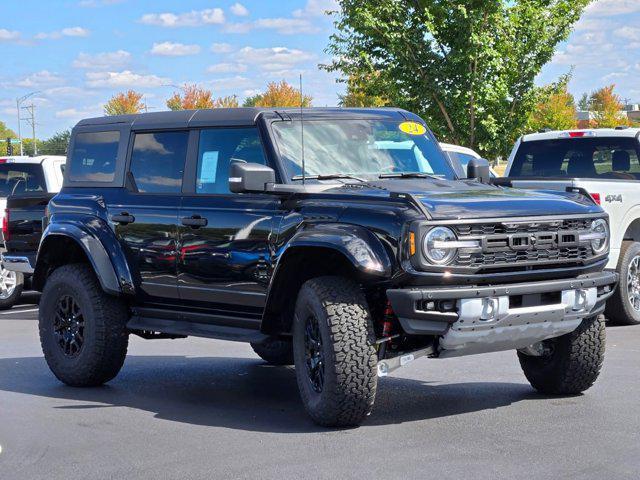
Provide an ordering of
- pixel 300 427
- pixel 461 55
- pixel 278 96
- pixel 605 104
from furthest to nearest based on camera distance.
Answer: pixel 605 104 < pixel 278 96 < pixel 461 55 < pixel 300 427

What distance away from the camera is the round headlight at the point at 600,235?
24.2 feet

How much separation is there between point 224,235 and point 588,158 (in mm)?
6419

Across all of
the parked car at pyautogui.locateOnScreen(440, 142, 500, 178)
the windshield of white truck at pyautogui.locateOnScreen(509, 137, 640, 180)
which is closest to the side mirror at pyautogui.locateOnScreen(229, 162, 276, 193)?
the windshield of white truck at pyautogui.locateOnScreen(509, 137, 640, 180)

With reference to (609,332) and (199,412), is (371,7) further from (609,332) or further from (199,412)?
(199,412)

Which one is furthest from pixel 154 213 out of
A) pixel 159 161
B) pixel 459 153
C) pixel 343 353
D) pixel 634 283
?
pixel 459 153

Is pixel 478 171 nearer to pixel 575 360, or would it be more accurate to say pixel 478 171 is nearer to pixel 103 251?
pixel 575 360

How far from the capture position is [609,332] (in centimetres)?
1195

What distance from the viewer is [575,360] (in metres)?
7.77

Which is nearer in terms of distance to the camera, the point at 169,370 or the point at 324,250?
the point at 324,250

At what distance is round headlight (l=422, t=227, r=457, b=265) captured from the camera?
666cm

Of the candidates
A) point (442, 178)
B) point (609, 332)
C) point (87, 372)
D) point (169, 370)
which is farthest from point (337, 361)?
point (609, 332)

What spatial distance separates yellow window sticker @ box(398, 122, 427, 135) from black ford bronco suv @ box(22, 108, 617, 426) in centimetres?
2

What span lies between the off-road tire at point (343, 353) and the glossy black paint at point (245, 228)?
0.20 metres

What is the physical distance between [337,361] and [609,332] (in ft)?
19.3
